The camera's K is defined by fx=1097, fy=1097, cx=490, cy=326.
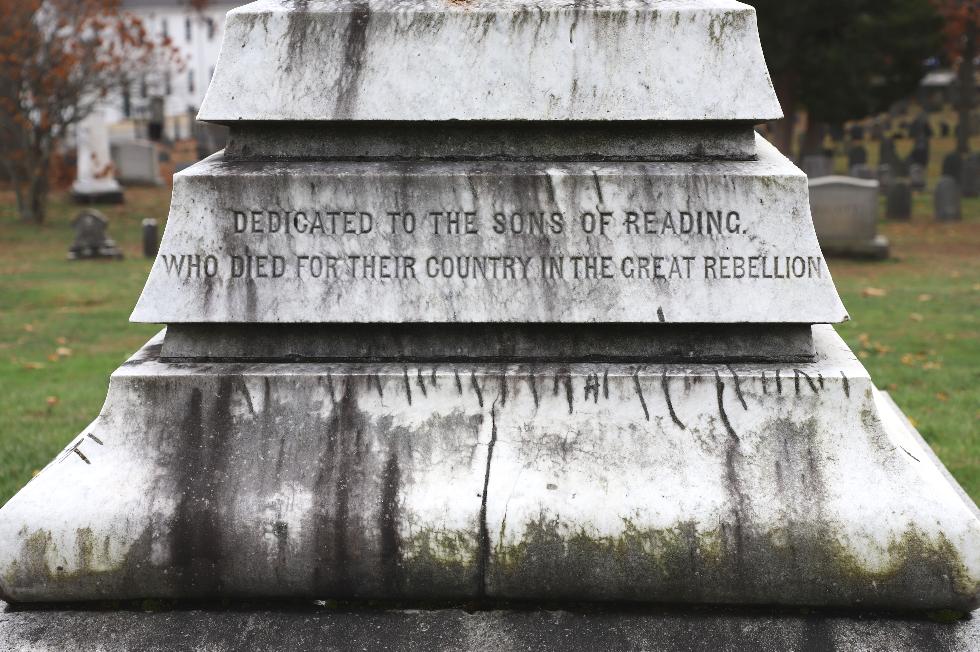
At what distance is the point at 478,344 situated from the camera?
9.39 ft

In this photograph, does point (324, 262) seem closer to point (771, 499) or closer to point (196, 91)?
point (771, 499)

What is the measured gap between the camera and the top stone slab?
9.12 ft

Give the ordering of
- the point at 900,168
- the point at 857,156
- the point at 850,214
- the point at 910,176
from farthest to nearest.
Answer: the point at 857,156 → the point at 900,168 → the point at 910,176 → the point at 850,214

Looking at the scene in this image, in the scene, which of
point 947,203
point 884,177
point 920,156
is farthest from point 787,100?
point 947,203

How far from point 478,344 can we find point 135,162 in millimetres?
22299

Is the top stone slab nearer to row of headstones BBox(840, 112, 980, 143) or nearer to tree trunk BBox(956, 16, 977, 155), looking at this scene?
tree trunk BBox(956, 16, 977, 155)

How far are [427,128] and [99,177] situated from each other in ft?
62.9

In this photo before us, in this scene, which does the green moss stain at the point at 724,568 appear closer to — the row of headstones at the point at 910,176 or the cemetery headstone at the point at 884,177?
the row of headstones at the point at 910,176

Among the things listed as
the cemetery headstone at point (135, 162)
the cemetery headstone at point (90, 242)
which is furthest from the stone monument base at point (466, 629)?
the cemetery headstone at point (135, 162)

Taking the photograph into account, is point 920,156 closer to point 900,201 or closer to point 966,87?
point 966,87

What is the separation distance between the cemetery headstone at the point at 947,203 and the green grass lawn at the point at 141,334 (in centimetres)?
38

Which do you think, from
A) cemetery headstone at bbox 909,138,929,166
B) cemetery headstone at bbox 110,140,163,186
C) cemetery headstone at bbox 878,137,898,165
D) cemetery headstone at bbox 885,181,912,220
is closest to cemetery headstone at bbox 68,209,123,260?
cemetery headstone at bbox 110,140,163,186

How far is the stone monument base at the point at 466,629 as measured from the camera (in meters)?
2.46

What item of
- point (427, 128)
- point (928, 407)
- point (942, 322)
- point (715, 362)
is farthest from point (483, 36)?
point (942, 322)
